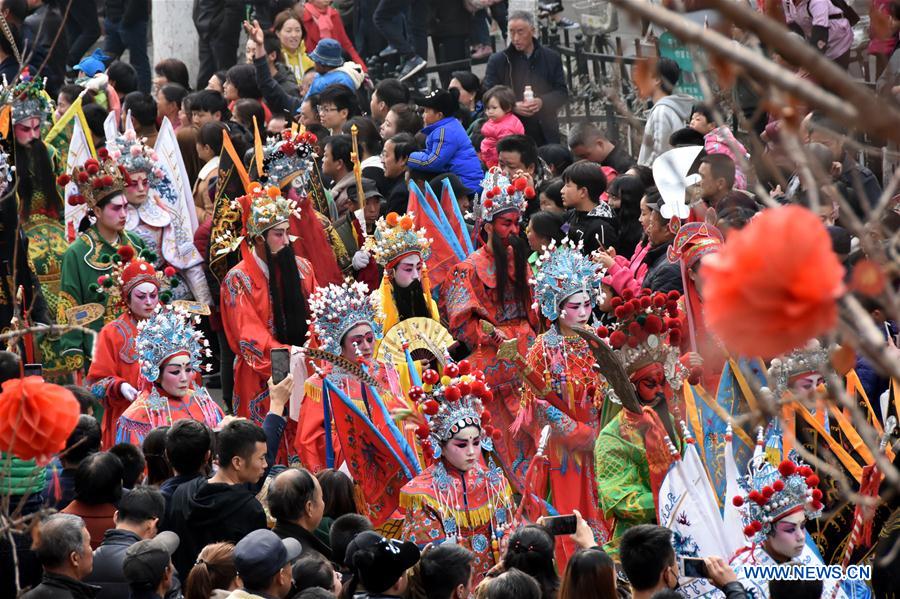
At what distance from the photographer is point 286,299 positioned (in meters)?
9.34

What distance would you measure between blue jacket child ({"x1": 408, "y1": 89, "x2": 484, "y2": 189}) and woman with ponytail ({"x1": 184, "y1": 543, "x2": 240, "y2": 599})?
6028 millimetres

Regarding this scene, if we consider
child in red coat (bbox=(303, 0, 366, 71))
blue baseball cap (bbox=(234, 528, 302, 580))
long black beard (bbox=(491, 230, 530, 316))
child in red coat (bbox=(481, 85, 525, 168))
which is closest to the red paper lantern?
blue baseball cap (bbox=(234, 528, 302, 580))

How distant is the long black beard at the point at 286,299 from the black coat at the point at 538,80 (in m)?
3.68

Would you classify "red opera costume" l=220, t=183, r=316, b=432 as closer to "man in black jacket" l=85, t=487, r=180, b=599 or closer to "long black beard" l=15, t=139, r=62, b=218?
"long black beard" l=15, t=139, r=62, b=218

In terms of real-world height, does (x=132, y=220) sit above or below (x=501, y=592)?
above

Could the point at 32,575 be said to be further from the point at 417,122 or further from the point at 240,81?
the point at 240,81

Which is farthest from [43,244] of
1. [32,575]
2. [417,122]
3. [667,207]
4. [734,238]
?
[734,238]

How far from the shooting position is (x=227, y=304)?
9414 millimetres

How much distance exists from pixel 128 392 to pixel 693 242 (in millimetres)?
3200

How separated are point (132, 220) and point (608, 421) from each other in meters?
4.26

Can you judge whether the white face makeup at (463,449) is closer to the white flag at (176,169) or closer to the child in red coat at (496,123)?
the white flag at (176,169)

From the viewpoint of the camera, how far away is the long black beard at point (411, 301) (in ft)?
31.0

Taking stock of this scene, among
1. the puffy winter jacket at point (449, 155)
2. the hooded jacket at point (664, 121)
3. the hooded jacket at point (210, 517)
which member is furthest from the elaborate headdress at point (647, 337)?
the puffy winter jacket at point (449, 155)

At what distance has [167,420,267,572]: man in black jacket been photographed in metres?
6.21
